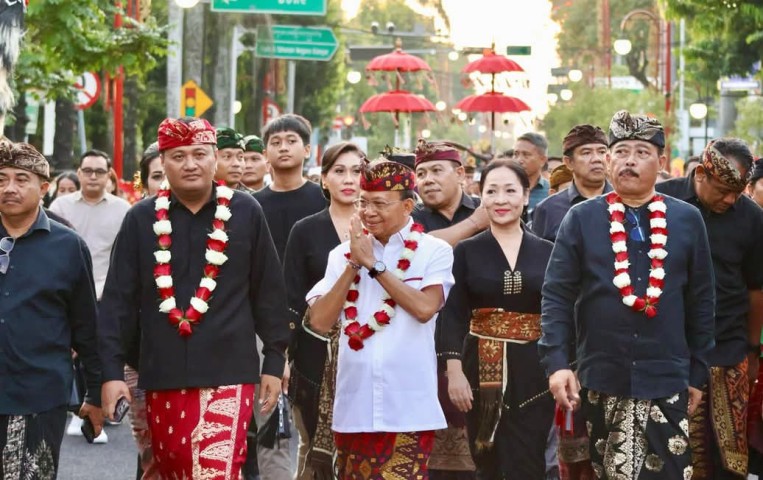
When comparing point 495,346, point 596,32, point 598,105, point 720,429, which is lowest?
point 720,429

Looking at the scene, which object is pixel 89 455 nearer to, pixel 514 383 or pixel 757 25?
pixel 514 383

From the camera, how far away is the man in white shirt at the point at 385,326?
6.86m

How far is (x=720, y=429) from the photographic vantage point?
27.5ft

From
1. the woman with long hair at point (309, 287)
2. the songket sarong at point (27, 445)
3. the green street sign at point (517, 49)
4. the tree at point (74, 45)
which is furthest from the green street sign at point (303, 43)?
the songket sarong at point (27, 445)

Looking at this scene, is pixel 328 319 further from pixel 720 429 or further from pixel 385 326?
pixel 720 429

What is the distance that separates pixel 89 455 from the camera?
38.9ft

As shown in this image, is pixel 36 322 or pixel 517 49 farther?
pixel 517 49

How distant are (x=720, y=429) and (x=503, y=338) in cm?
128

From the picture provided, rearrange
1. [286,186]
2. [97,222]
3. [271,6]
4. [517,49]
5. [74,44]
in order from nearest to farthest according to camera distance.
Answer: [286,186], [97,222], [74,44], [271,6], [517,49]

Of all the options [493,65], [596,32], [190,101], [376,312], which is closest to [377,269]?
[376,312]

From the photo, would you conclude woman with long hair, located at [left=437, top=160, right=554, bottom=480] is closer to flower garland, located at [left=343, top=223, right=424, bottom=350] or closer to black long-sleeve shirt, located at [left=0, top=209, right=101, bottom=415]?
flower garland, located at [left=343, top=223, right=424, bottom=350]

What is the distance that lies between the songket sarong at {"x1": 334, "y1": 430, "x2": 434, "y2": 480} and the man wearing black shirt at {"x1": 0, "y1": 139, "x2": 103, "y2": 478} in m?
1.18

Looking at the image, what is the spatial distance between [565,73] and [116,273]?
2296 inches

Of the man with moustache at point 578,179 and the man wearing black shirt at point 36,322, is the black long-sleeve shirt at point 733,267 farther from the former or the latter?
the man wearing black shirt at point 36,322
